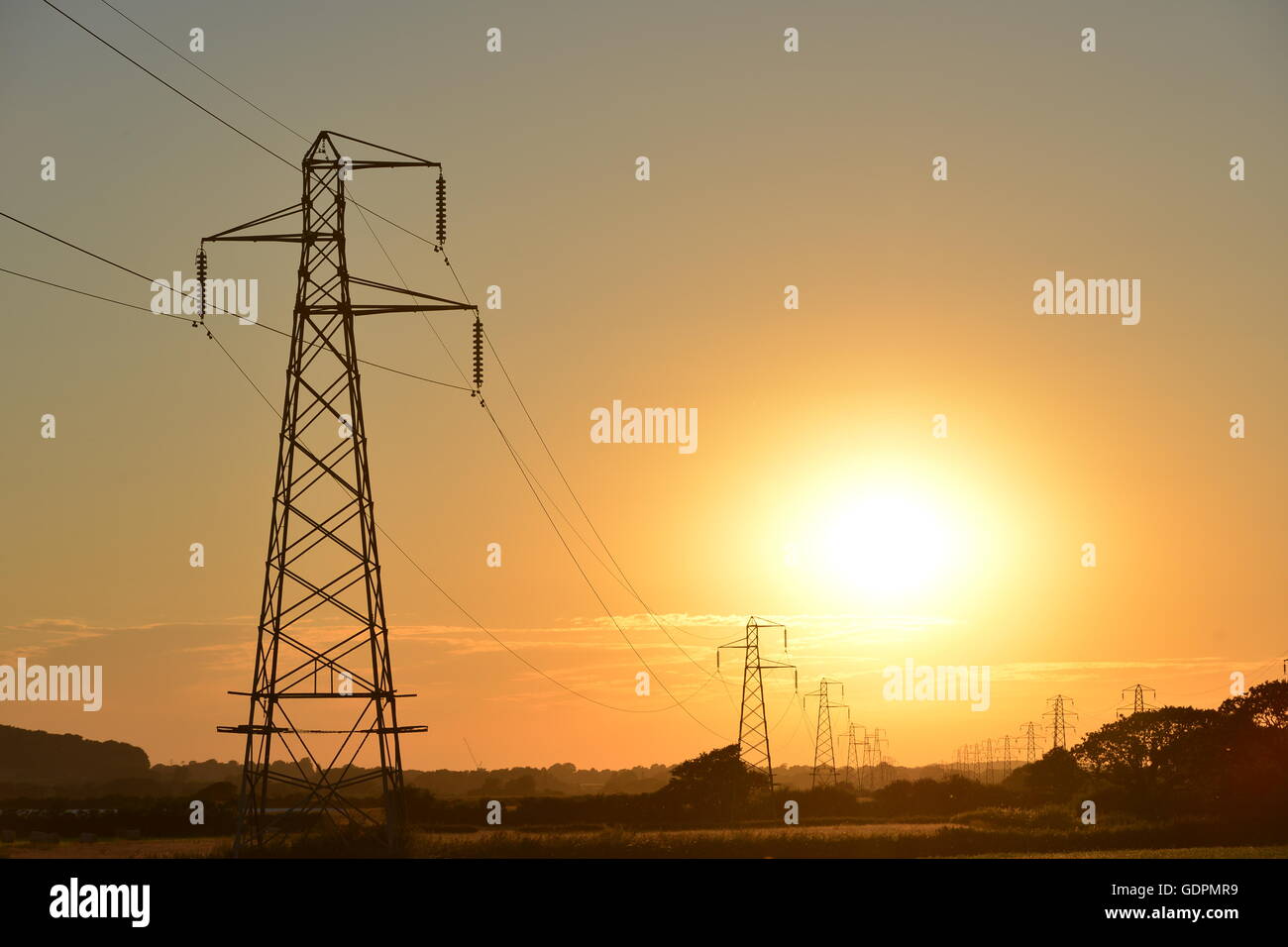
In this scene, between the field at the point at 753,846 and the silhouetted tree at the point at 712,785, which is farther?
the silhouetted tree at the point at 712,785

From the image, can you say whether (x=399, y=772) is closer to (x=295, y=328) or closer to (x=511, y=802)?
(x=295, y=328)

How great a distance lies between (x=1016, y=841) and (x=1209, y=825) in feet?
56.1

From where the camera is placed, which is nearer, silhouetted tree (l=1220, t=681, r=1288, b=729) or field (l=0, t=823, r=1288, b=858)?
field (l=0, t=823, r=1288, b=858)

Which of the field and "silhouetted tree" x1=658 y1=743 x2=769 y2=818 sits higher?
the field

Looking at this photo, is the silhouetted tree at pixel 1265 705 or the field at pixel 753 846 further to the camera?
the silhouetted tree at pixel 1265 705

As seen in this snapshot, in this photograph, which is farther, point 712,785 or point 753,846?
point 712,785

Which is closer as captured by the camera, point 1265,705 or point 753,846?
point 753,846

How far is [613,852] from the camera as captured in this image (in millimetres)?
56406

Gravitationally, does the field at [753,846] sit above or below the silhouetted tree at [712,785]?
above

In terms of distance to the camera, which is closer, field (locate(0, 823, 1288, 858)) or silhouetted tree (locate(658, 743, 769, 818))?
field (locate(0, 823, 1288, 858))
